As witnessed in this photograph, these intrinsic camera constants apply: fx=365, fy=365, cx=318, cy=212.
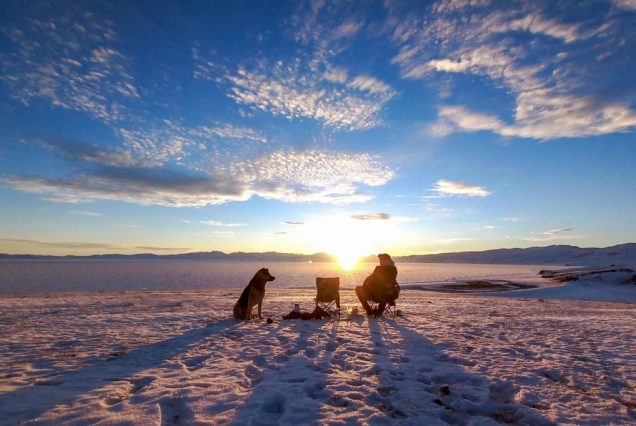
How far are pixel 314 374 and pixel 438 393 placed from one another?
191cm

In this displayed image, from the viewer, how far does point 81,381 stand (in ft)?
17.7

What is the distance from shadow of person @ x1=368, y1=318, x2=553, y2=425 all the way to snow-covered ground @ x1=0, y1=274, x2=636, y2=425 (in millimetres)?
22

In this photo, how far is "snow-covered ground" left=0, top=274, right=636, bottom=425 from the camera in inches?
172

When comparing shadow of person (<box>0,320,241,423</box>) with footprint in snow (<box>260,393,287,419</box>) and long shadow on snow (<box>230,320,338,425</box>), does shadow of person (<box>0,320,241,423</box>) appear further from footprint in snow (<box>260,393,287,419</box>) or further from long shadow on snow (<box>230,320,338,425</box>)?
footprint in snow (<box>260,393,287,419</box>)

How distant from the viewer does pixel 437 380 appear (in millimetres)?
5711

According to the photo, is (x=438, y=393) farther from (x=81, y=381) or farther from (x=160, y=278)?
(x=160, y=278)

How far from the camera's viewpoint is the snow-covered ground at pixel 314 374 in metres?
4.36

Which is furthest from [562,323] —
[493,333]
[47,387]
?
[47,387]

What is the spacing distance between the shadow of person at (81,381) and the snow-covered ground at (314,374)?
0.03 meters

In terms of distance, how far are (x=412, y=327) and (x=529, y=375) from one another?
4784mm

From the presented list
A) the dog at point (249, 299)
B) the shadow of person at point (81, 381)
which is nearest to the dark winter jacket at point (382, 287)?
the dog at point (249, 299)

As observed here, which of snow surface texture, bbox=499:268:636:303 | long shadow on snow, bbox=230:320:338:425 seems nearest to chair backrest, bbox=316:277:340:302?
long shadow on snow, bbox=230:320:338:425

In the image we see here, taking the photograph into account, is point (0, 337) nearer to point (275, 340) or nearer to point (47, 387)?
Answer: point (47, 387)

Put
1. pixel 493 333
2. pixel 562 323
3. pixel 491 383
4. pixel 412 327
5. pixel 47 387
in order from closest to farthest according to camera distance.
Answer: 1. pixel 47 387
2. pixel 491 383
3. pixel 493 333
4. pixel 412 327
5. pixel 562 323
